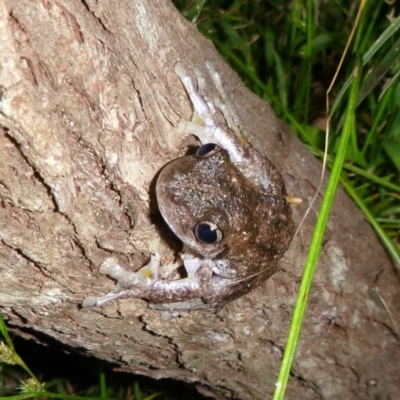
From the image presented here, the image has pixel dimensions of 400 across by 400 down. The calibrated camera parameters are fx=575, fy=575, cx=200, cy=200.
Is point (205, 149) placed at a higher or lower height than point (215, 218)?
higher

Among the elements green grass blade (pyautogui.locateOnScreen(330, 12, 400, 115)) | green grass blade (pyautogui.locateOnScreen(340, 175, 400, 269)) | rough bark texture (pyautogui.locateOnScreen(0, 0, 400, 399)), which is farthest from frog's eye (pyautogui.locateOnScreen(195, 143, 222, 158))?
green grass blade (pyautogui.locateOnScreen(340, 175, 400, 269))

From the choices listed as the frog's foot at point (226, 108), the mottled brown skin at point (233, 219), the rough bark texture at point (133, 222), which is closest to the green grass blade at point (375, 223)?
the rough bark texture at point (133, 222)

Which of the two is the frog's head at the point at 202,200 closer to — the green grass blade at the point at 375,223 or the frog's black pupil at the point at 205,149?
the frog's black pupil at the point at 205,149

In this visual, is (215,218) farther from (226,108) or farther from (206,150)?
(226,108)

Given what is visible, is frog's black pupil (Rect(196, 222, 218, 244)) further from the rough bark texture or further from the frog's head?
the rough bark texture

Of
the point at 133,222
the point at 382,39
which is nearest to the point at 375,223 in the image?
the point at 382,39

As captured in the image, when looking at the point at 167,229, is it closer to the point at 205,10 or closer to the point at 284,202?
the point at 284,202

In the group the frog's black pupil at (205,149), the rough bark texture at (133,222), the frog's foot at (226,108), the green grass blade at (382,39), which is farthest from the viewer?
the green grass blade at (382,39)
